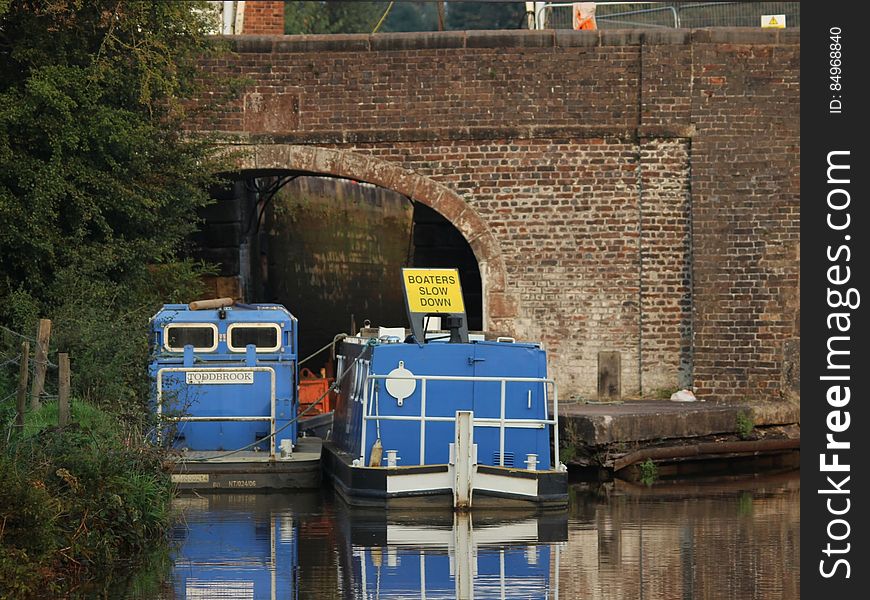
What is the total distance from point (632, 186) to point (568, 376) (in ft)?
9.47

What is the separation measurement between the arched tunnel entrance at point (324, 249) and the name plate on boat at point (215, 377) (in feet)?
29.0

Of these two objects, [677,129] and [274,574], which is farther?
[677,129]

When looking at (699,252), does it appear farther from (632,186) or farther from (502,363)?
(502,363)

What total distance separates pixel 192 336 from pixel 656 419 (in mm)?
6083

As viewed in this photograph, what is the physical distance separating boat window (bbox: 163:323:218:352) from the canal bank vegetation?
1.08ft

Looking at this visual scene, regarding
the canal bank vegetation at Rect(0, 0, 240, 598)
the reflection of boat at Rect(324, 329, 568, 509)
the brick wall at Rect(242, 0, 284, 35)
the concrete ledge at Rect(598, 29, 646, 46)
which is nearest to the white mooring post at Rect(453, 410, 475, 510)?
the reflection of boat at Rect(324, 329, 568, 509)

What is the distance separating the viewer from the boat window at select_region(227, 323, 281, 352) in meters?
17.5

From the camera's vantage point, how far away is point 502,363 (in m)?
15.7

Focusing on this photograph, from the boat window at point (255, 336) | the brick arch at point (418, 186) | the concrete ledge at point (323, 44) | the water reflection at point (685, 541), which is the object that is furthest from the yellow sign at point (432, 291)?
the concrete ledge at point (323, 44)

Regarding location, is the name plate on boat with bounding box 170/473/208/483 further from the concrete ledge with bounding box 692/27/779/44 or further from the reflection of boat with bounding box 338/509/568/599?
the concrete ledge with bounding box 692/27/779/44

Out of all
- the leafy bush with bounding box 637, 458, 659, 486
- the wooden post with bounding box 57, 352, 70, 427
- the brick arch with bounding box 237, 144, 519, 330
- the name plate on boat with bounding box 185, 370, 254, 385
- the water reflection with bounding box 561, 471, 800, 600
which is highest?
the brick arch with bounding box 237, 144, 519, 330

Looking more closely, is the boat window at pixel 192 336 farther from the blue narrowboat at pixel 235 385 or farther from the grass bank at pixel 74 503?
the grass bank at pixel 74 503
